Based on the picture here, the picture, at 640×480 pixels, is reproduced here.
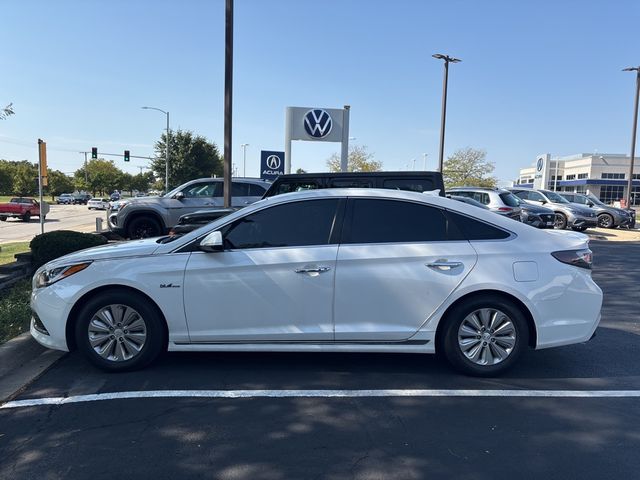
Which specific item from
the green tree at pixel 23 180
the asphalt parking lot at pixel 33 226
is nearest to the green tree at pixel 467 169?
the asphalt parking lot at pixel 33 226

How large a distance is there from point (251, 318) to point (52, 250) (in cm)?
497

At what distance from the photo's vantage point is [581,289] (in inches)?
172

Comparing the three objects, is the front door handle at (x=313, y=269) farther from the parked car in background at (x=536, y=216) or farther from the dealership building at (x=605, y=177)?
the dealership building at (x=605, y=177)

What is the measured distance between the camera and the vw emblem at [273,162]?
1621 centimetres

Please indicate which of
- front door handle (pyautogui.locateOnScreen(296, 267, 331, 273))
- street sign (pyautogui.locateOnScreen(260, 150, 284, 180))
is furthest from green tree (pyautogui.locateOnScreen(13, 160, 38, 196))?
front door handle (pyautogui.locateOnScreen(296, 267, 331, 273))

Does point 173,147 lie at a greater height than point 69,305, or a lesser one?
greater

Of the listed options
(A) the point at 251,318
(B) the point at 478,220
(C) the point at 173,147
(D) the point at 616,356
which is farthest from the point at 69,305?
(C) the point at 173,147

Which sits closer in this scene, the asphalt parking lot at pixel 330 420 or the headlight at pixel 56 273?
the asphalt parking lot at pixel 330 420

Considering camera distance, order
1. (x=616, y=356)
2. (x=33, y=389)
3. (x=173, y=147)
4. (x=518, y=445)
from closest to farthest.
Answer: (x=518, y=445)
(x=33, y=389)
(x=616, y=356)
(x=173, y=147)

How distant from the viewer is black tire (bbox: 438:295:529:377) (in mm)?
4324

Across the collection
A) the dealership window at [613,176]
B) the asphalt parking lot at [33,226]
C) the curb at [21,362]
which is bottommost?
the asphalt parking lot at [33,226]

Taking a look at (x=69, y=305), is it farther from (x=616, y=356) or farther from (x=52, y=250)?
(x=616, y=356)

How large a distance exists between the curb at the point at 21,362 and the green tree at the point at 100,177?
348ft

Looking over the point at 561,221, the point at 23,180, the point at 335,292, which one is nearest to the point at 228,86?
the point at 335,292
